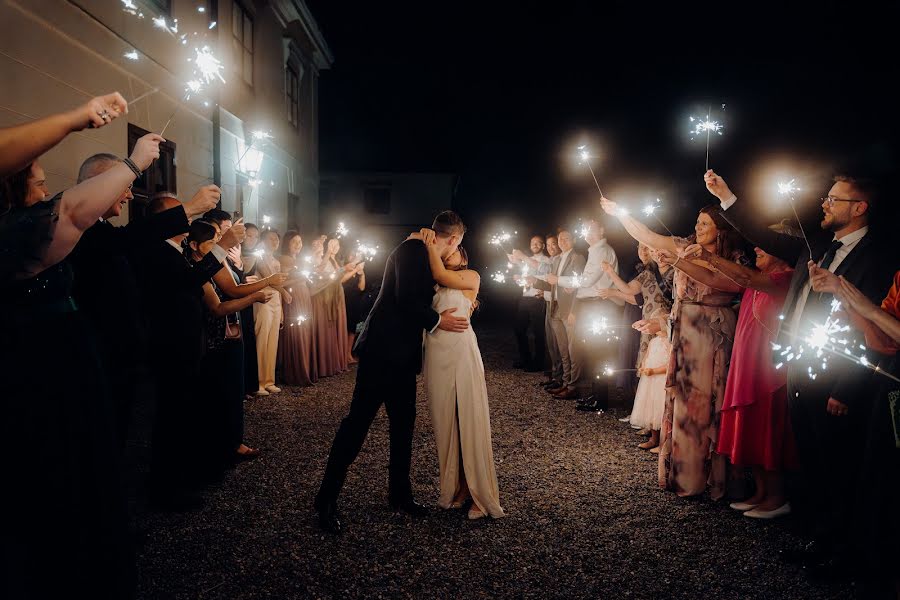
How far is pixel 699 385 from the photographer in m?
4.67

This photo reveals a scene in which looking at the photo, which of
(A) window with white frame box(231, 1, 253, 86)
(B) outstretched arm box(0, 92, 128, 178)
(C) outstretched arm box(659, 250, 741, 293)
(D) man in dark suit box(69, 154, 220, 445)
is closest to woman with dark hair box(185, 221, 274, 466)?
(D) man in dark suit box(69, 154, 220, 445)

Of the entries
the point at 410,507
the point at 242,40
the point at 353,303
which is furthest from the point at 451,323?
the point at 242,40

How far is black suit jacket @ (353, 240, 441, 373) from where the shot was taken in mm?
3975

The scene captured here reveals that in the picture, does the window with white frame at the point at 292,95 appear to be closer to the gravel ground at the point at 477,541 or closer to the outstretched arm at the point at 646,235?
the gravel ground at the point at 477,541

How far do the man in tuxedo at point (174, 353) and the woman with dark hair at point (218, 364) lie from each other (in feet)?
0.76

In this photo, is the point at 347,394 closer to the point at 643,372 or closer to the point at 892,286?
the point at 643,372

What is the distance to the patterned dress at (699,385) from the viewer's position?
4.62 m

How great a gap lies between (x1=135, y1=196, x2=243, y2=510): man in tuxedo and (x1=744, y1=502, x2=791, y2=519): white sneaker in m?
4.28

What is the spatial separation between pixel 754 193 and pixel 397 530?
1123 centimetres

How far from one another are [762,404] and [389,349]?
2.91 metres

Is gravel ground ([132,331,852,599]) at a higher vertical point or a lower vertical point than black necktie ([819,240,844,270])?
lower

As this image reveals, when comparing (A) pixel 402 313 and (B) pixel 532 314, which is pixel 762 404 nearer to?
(A) pixel 402 313

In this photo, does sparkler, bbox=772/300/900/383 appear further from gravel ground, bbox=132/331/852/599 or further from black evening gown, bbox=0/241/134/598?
black evening gown, bbox=0/241/134/598

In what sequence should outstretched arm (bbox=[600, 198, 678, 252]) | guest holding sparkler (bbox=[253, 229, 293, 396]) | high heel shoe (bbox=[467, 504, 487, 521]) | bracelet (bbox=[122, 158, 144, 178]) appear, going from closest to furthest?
bracelet (bbox=[122, 158, 144, 178])
high heel shoe (bbox=[467, 504, 487, 521])
outstretched arm (bbox=[600, 198, 678, 252])
guest holding sparkler (bbox=[253, 229, 293, 396])
